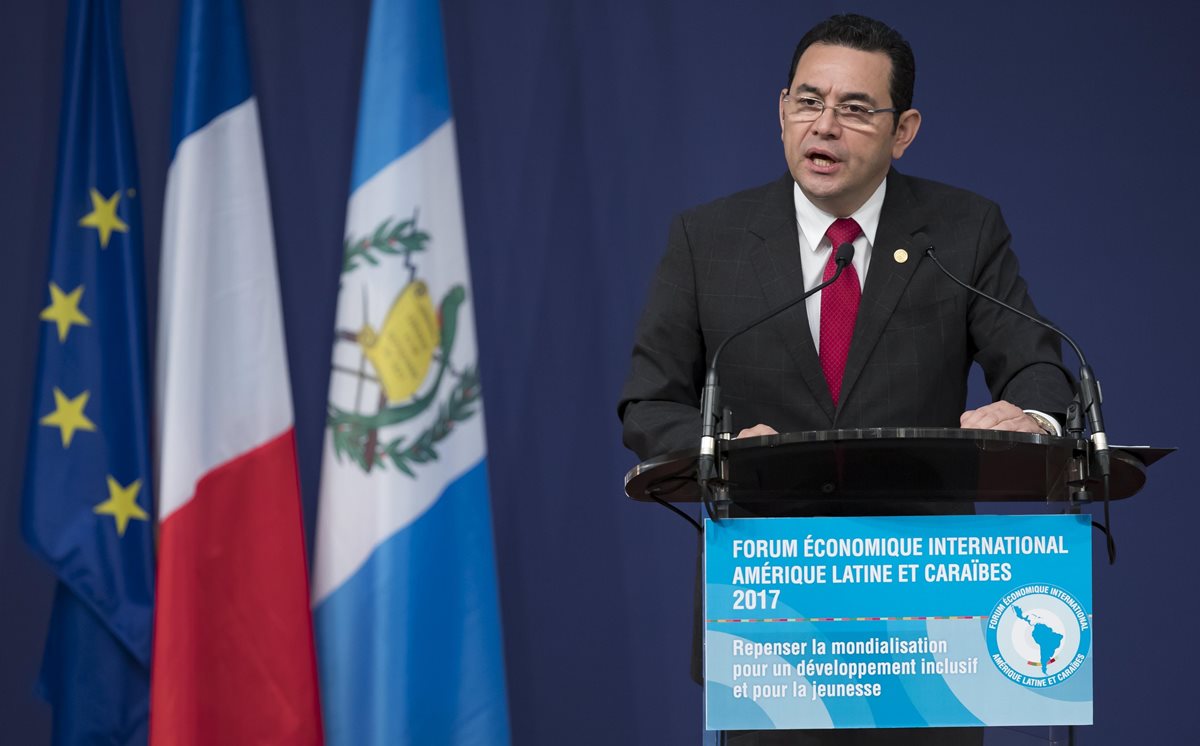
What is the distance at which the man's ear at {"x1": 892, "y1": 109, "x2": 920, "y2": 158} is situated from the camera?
7.05 ft

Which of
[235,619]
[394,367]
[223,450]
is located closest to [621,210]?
[394,367]


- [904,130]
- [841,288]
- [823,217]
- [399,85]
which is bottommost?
[841,288]

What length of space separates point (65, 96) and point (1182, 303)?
3107 millimetres

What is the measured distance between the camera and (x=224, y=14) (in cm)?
333

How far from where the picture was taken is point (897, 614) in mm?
1359

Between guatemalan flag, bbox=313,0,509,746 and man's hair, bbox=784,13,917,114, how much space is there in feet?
4.40

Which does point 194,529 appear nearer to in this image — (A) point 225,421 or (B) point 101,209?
(A) point 225,421

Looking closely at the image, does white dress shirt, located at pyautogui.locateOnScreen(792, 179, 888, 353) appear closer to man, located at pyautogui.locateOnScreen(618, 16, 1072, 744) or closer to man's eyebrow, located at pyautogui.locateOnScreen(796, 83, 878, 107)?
man, located at pyautogui.locateOnScreen(618, 16, 1072, 744)

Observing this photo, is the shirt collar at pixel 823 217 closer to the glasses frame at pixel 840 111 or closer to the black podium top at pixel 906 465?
the glasses frame at pixel 840 111

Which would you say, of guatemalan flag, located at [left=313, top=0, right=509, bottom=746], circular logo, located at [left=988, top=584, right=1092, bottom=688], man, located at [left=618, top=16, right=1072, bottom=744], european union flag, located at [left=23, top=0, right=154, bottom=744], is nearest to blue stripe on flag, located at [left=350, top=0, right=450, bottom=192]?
guatemalan flag, located at [left=313, top=0, right=509, bottom=746]

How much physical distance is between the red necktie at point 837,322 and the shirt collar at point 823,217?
0.27 ft

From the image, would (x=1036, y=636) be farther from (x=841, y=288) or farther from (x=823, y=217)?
(x=823, y=217)

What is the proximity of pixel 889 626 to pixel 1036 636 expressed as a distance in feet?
0.51

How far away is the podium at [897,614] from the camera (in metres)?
1.35
